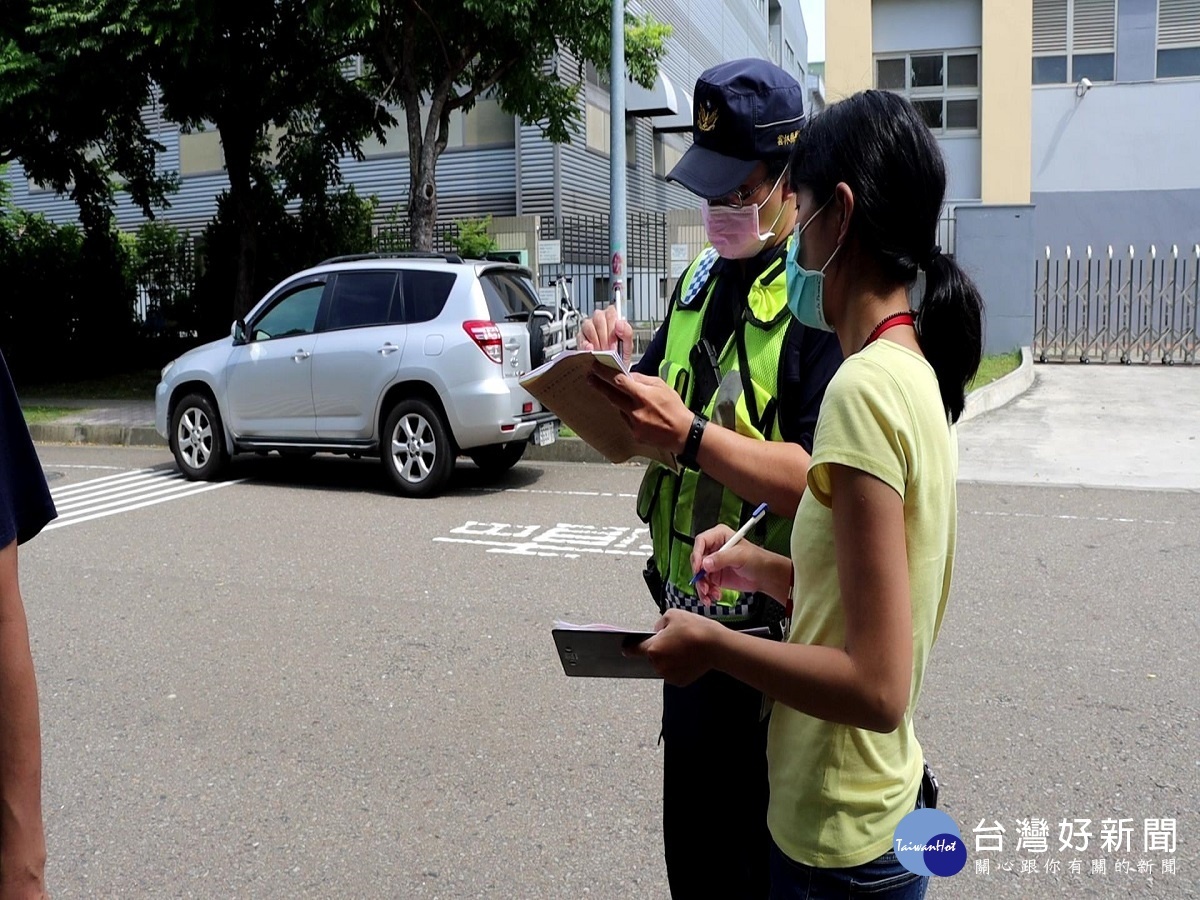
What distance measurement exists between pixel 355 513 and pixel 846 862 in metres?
7.89

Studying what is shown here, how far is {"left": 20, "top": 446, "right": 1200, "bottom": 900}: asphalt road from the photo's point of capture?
3721mm

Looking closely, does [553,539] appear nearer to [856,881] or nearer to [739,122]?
[739,122]

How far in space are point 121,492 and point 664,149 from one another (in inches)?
909

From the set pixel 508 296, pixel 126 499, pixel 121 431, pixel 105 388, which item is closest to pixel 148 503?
pixel 126 499

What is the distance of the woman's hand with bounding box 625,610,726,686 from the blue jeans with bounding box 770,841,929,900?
1.09 feet

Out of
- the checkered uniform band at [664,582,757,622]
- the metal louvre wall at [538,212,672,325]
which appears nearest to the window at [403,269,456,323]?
the checkered uniform band at [664,582,757,622]

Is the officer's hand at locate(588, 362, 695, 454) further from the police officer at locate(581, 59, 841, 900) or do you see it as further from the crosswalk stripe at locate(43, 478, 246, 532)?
the crosswalk stripe at locate(43, 478, 246, 532)

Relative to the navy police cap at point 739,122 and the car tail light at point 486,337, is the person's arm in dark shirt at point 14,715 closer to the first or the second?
the navy police cap at point 739,122

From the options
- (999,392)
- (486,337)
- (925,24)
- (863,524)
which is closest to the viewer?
(863,524)

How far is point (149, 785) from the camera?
429 centimetres

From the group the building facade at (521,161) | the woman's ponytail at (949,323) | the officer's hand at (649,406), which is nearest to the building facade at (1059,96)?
the building facade at (521,161)

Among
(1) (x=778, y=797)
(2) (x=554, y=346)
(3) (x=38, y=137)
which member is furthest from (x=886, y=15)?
(1) (x=778, y=797)

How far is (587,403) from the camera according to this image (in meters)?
2.38

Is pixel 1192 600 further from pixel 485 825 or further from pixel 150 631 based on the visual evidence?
pixel 150 631
